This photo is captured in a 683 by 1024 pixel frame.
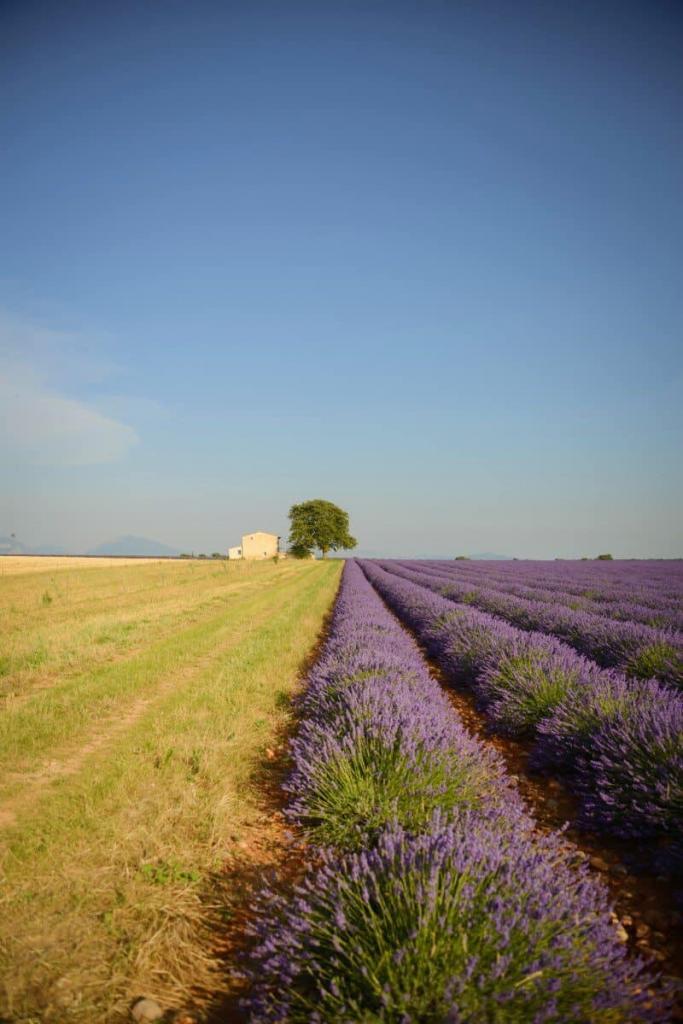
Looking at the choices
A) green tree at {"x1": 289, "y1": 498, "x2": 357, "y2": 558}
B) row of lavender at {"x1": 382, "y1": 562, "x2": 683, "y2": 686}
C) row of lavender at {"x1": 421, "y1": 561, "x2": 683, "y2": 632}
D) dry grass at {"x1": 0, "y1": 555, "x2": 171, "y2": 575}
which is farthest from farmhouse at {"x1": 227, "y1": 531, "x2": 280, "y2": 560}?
row of lavender at {"x1": 382, "y1": 562, "x2": 683, "y2": 686}

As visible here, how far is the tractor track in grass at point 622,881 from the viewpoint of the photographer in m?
2.13

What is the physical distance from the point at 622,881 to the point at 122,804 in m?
3.18

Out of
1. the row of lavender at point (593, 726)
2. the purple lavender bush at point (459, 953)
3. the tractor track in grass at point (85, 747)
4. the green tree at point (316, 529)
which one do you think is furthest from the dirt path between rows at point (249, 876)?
the green tree at point (316, 529)

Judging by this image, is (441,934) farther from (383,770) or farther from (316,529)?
(316,529)

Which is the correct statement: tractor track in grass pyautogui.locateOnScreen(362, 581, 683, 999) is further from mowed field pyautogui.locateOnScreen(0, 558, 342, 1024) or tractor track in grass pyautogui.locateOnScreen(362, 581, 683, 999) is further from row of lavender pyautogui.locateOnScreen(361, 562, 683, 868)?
mowed field pyautogui.locateOnScreen(0, 558, 342, 1024)

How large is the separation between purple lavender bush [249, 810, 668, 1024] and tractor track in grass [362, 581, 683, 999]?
24 centimetres

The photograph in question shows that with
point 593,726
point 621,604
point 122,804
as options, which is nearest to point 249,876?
point 122,804

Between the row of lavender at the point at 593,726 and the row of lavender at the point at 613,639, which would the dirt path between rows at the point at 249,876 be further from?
the row of lavender at the point at 613,639

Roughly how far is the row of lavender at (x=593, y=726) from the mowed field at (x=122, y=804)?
7.68 feet

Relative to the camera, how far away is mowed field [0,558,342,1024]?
2049 mm

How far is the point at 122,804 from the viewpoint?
132 inches

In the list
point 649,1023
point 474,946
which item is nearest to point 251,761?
point 474,946

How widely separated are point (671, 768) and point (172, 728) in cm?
422

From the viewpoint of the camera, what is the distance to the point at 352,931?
67.1 inches
